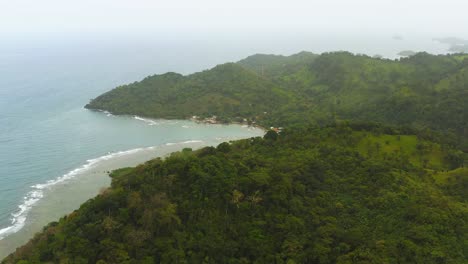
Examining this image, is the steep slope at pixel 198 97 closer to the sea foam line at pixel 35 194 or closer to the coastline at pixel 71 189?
the coastline at pixel 71 189

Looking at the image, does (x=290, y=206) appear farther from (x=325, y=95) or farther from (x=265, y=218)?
(x=325, y=95)

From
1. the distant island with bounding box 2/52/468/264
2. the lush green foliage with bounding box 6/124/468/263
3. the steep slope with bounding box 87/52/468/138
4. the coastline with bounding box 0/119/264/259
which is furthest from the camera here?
the steep slope with bounding box 87/52/468/138

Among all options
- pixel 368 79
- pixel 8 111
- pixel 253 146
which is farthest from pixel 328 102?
pixel 8 111

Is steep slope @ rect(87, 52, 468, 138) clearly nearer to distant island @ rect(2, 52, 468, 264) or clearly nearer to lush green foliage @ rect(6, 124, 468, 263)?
distant island @ rect(2, 52, 468, 264)

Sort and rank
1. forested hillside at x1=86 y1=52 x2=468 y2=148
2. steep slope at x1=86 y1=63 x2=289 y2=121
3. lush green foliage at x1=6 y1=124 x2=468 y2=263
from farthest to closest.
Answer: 1. steep slope at x1=86 y1=63 x2=289 y2=121
2. forested hillside at x1=86 y1=52 x2=468 y2=148
3. lush green foliage at x1=6 y1=124 x2=468 y2=263

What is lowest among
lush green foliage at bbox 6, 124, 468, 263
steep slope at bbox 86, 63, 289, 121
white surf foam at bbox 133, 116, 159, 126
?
lush green foliage at bbox 6, 124, 468, 263

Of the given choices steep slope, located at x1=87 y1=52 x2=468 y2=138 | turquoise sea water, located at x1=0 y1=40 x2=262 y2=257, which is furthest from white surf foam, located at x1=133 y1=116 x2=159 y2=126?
steep slope, located at x1=87 y1=52 x2=468 y2=138

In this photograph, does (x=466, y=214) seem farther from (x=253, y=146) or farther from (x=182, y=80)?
(x=182, y=80)
